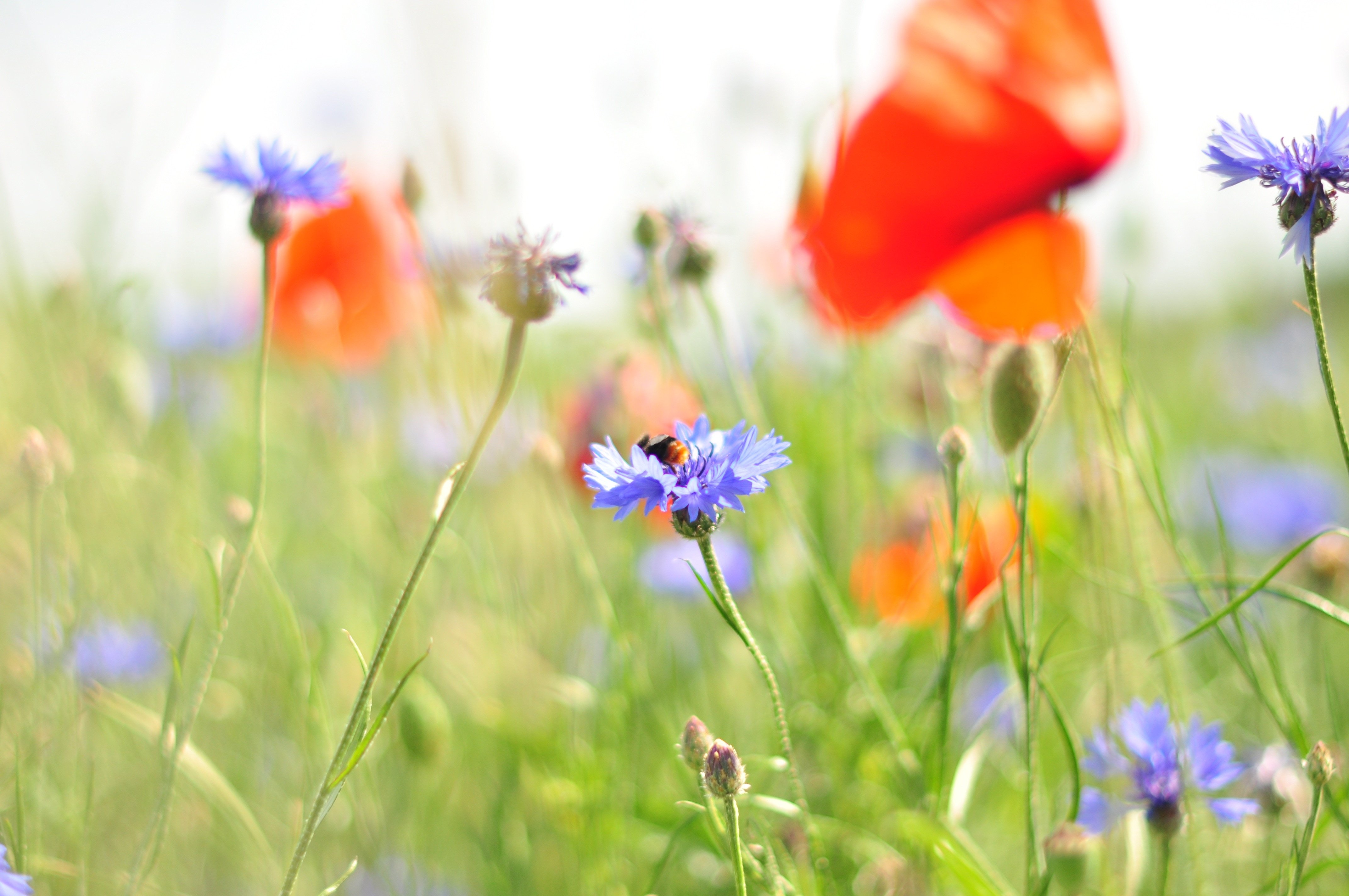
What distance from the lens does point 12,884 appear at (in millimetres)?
342

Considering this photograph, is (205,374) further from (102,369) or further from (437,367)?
(437,367)

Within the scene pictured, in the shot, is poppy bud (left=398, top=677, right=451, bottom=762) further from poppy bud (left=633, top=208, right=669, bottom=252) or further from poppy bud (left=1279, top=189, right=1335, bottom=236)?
poppy bud (left=1279, top=189, right=1335, bottom=236)

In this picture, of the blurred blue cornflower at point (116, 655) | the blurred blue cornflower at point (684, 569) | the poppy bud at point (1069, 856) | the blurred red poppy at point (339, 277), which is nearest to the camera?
the poppy bud at point (1069, 856)

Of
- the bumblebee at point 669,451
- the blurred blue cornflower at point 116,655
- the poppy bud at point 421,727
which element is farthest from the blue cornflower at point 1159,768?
the blurred blue cornflower at point 116,655

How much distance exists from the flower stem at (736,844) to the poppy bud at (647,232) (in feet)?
1.17

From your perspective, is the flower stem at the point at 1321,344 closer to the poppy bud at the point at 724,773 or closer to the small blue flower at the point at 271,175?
the poppy bud at the point at 724,773

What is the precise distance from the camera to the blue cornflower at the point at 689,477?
1.22ft

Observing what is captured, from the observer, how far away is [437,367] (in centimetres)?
84

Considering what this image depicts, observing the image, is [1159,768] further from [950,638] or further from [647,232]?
[647,232]

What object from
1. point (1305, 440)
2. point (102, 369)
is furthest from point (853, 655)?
point (1305, 440)

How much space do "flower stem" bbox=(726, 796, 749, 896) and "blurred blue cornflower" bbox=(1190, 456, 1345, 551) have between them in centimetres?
74

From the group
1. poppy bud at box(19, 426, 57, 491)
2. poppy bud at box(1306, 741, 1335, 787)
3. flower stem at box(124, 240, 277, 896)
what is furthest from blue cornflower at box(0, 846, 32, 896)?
poppy bud at box(1306, 741, 1335, 787)

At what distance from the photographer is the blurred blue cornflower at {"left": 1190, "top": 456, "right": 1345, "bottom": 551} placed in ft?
3.29

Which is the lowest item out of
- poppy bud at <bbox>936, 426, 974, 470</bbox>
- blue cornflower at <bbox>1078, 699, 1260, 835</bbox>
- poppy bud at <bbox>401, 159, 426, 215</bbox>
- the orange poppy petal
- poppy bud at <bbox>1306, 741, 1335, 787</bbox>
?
poppy bud at <bbox>1306, 741, 1335, 787</bbox>
